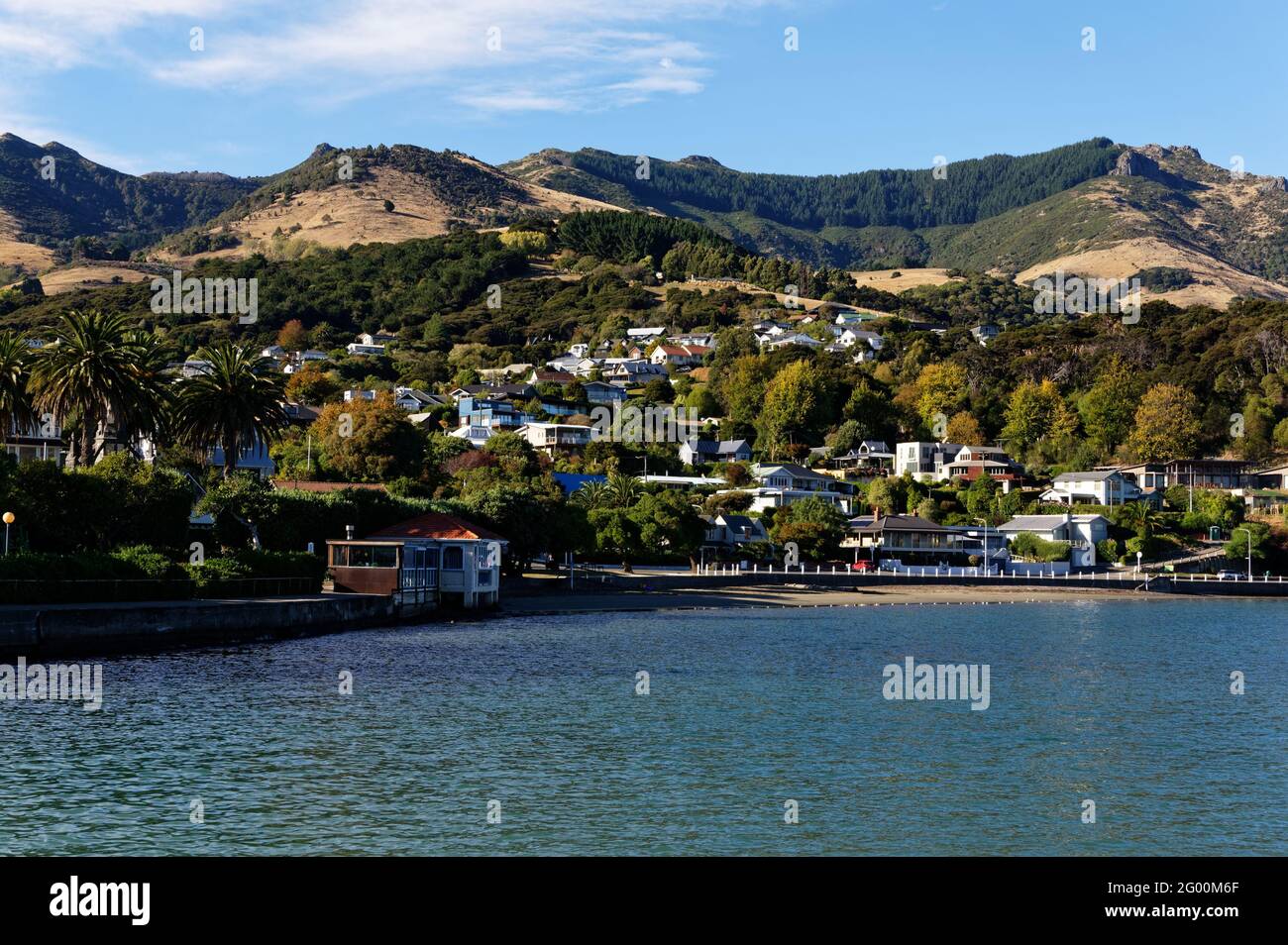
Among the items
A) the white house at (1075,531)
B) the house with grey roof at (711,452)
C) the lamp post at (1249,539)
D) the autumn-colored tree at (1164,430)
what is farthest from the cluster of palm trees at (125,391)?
the autumn-colored tree at (1164,430)

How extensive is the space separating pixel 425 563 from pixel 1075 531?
69.6m

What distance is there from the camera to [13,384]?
204ft

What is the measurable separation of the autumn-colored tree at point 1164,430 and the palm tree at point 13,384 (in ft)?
356

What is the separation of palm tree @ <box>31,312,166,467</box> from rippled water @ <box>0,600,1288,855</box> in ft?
64.9

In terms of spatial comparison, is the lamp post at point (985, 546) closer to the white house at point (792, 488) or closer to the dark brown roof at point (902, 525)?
the dark brown roof at point (902, 525)

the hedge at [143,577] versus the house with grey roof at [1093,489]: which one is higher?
the house with grey roof at [1093,489]

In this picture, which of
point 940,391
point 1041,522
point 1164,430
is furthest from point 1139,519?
point 940,391

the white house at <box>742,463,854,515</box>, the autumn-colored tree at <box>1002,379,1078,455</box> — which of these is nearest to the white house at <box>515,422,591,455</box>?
the white house at <box>742,463,854,515</box>

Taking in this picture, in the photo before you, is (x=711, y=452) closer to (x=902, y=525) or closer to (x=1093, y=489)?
(x=902, y=525)

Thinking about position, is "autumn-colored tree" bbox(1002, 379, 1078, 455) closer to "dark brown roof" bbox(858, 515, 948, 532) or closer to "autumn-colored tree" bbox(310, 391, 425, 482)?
"dark brown roof" bbox(858, 515, 948, 532)

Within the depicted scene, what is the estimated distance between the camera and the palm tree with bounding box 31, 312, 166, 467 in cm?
5941

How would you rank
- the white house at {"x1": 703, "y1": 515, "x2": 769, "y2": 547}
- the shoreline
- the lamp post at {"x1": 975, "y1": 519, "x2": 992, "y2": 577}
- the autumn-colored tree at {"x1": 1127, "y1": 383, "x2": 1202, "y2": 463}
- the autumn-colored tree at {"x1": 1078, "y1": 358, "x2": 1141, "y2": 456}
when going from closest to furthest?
the shoreline, the white house at {"x1": 703, "y1": 515, "x2": 769, "y2": 547}, the lamp post at {"x1": 975, "y1": 519, "x2": 992, "y2": 577}, the autumn-colored tree at {"x1": 1127, "y1": 383, "x2": 1202, "y2": 463}, the autumn-colored tree at {"x1": 1078, "y1": 358, "x2": 1141, "y2": 456}

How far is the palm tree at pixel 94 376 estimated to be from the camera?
59.4 meters
